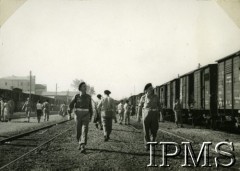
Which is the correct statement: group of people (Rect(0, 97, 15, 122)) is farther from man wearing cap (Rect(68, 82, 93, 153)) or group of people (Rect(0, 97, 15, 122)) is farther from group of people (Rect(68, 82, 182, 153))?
man wearing cap (Rect(68, 82, 93, 153))

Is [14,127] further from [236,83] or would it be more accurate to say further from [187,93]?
[236,83]

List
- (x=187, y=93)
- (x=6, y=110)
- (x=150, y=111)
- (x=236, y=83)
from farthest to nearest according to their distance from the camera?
(x=6, y=110), (x=187, y=93), (x=236, y=83), (x=150, y=111)

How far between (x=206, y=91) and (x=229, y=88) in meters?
3.33

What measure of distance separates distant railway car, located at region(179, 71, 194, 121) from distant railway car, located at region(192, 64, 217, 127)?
1036 millimetres

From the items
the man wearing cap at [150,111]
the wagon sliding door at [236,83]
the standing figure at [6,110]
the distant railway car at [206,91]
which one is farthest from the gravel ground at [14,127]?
the distant railway car at [206,91]

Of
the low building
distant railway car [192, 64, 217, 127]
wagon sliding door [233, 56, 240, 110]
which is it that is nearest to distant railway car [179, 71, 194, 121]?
distant railway car [192, 64, 217, 127]

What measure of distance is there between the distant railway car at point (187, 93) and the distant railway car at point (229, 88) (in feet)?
17.5

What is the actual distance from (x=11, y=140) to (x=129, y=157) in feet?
20.7

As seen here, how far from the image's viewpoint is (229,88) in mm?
13992

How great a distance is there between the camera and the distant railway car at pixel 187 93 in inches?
827

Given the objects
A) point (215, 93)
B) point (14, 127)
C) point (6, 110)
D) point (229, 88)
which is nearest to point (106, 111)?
point (229, 88)

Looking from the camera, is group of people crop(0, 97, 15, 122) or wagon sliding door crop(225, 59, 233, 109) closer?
wagon sliding door crop(225, 59, 233, 109)

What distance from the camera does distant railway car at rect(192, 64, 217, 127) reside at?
16.6m

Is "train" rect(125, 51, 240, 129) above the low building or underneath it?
underneath
